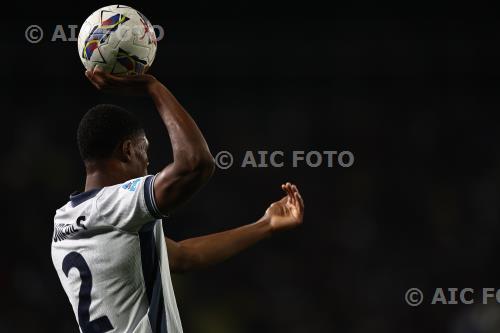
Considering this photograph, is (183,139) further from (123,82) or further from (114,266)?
(114,266)

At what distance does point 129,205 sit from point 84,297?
12.3 inches

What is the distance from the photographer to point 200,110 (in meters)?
3.82

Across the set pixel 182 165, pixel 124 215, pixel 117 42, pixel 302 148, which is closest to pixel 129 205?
pixel 124 215

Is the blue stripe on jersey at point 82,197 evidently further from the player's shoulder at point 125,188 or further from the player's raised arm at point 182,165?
the player's raised arm at point 182,165

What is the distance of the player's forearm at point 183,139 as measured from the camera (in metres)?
1.74

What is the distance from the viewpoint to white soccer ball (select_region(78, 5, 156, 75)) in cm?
215

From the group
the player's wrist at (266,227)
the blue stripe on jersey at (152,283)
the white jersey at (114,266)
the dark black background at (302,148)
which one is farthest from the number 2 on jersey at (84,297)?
the dark black background at (302,148)

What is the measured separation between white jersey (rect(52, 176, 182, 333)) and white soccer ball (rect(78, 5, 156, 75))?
0.40 m

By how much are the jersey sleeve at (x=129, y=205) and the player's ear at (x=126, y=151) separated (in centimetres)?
13

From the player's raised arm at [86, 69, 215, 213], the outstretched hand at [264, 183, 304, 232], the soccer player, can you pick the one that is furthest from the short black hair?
the outstretched hand at [264, 183, 304, 232]

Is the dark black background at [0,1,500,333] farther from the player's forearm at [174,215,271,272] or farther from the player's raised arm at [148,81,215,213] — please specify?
the player's raised arm at [148,81,215,213]

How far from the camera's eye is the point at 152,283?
1.91m

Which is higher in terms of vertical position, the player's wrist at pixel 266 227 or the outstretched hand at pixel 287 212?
the outstretched hand at pixel 287 212

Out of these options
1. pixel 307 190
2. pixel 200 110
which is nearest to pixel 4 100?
pixel 200 110
